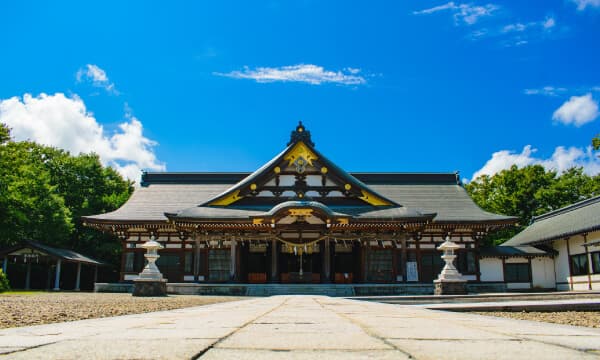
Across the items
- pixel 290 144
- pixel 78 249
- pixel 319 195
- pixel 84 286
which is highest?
pixel 290 144

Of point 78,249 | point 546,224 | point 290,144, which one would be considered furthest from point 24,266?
point 546,224

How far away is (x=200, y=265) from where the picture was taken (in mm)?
21547

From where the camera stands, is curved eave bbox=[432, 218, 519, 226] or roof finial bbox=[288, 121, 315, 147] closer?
curved eave bbox=[432, 218, 519, 226]

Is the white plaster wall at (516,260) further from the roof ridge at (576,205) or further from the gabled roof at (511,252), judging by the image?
the roof ridge at (576,205)

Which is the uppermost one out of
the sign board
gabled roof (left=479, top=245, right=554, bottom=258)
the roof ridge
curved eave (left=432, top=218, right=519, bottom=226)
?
the roof ridge

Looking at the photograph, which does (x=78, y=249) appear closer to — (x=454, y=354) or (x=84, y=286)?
(x=84, y=286)

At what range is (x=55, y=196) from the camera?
3155 centimetres

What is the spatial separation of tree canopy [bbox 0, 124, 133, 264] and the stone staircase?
56.9 ft

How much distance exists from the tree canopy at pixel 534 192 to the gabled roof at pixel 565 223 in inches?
240

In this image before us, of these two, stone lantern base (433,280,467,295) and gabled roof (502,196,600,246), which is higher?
gabled roof (502,196,600,246)

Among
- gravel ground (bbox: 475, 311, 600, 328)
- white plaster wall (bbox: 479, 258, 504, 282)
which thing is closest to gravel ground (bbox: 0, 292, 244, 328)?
gravel ground (bbox: 475, 311, 600, 328)

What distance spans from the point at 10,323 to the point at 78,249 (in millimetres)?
34157

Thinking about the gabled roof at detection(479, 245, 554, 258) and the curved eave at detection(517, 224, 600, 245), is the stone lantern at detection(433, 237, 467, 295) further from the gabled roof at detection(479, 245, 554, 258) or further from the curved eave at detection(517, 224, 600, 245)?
the gabled roof at detection(479, 245, 554, 258)

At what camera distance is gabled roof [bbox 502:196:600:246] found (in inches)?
805
